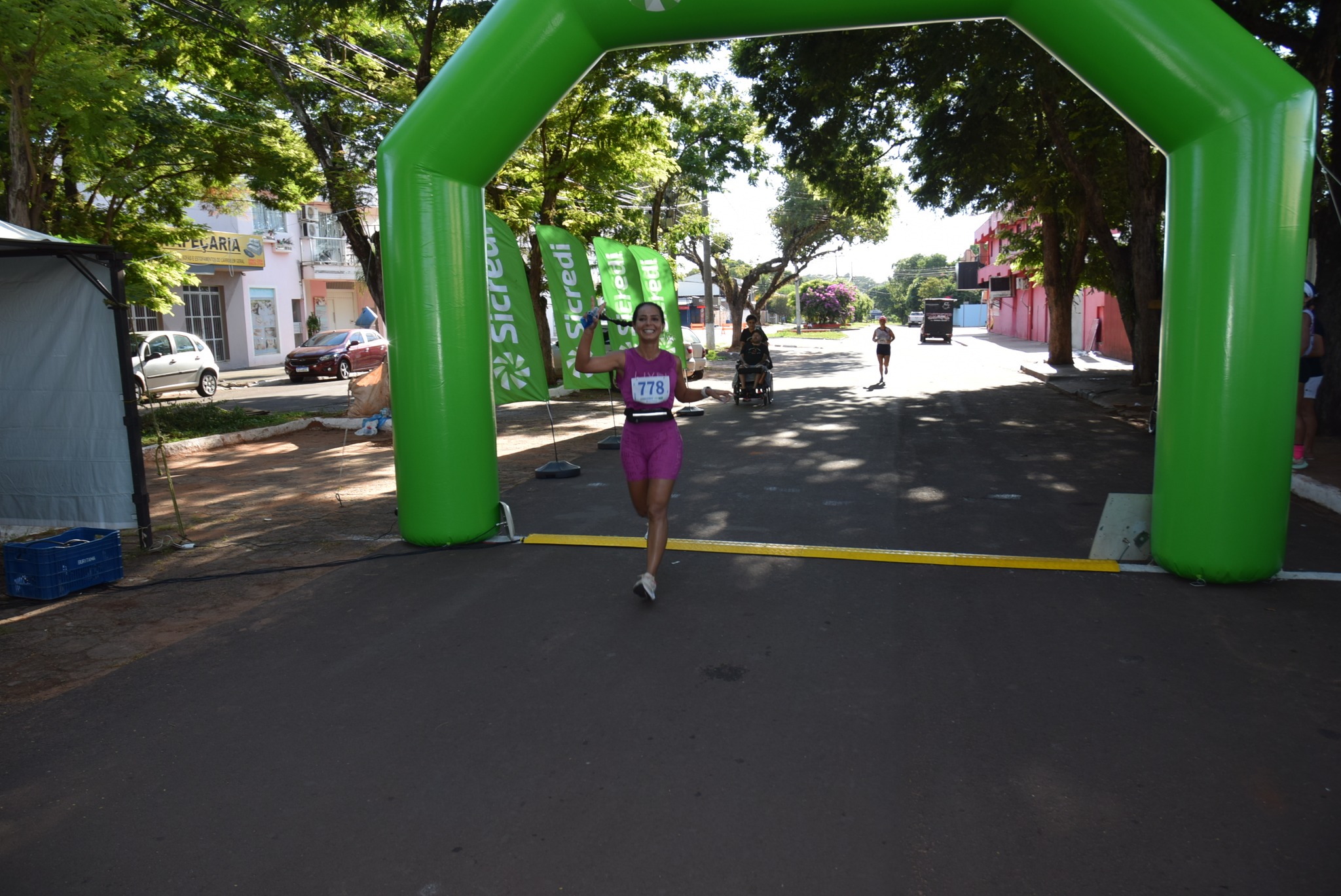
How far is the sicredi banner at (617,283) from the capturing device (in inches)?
500

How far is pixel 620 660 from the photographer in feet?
15.8

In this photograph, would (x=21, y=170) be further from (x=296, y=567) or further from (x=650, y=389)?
(x=650, y=389)

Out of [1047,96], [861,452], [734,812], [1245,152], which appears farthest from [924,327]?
[734,812]

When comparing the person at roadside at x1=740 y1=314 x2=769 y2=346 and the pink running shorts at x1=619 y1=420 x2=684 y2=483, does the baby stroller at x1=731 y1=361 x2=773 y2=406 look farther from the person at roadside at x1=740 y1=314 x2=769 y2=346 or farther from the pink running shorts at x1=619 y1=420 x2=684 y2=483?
the pink running shorts at x1=619 y1=420 x2=684 y2=483

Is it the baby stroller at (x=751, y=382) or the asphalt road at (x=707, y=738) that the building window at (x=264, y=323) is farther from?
the asphalt road at (x=707, y=738)

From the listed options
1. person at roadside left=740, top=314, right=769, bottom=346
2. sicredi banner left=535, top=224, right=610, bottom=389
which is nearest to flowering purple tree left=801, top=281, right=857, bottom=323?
person at roadside left=740, top=314, right=769, bottom=346

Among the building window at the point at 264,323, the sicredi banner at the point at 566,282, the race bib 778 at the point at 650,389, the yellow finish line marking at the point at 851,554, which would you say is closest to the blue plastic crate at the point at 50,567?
the yellow finish line marking at the point at 851,554

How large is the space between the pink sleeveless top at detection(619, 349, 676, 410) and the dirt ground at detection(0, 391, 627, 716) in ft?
8.68

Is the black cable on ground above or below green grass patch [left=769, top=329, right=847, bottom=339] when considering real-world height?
below

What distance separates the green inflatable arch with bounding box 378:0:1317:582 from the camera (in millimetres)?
5469

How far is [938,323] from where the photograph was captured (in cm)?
5131

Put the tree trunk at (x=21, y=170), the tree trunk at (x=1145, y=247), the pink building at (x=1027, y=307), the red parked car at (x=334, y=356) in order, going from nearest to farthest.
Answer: the tree trunk at (x=21, y=170) < the tree trunk at (x=1145, y=247) < the red parked car at (x=334, y=356) < the pink building at (x=1027, y=307)

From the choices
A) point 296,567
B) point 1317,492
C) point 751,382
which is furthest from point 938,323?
point 296,567

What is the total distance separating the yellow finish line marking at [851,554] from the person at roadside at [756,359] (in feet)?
35.3
